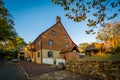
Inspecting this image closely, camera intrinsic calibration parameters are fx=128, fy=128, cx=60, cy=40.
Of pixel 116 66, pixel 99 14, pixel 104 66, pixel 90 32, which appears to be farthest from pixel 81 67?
pixel 99 14

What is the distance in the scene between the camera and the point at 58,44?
34.7 metres

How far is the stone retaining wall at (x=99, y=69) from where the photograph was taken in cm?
872

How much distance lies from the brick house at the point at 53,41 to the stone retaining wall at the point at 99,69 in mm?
18522

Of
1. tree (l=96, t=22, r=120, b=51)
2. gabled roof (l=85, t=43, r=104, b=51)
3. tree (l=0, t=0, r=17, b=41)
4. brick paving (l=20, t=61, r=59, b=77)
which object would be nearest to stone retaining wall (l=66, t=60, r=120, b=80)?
brick paving (l=20, t=61, r=59, b=77)

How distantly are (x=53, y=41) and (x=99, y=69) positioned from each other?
78.8 ft

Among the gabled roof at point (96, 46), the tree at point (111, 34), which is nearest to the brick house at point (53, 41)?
the gabled roof at point (96, 46)

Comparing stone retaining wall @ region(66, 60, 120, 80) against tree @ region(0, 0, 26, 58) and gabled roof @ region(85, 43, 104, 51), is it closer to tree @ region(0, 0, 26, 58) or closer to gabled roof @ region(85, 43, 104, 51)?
tree @ region(0, 0, 26, 58)

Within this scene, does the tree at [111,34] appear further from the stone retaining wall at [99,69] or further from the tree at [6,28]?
the tree at [6,28]

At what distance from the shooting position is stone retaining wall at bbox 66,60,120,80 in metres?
8.72

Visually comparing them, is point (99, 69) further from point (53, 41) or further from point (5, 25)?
point (53, 41)

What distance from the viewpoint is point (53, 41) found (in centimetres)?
3359

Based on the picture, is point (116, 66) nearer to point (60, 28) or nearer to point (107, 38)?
point (107, 38)

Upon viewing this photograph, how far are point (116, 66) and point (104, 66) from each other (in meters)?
1.17

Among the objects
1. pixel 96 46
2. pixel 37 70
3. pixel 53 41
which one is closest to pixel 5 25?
Answer: pixel 37 70
